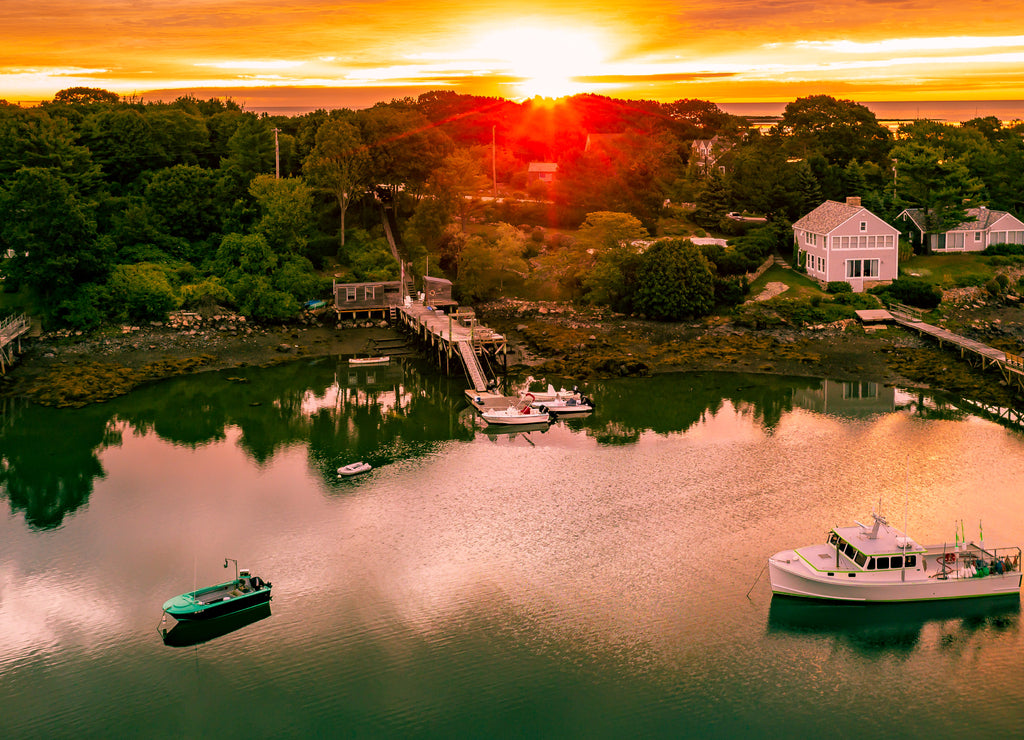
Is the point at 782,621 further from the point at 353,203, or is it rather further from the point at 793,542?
the point at 353,203

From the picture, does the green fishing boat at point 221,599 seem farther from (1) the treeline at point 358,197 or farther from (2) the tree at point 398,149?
(2) the tree at point 398,149

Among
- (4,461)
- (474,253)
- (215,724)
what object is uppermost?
(474,253)

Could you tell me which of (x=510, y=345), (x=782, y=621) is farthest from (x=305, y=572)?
(x=510, y=345)

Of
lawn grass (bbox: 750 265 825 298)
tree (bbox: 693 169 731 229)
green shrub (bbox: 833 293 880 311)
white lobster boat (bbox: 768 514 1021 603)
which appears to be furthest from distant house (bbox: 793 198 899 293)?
white lobster boat (bbox: 768 514 1021 603)

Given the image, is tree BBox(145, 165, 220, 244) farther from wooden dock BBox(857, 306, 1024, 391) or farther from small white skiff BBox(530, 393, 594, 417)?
wooden dock BBox(857, 306, 1024, 391)

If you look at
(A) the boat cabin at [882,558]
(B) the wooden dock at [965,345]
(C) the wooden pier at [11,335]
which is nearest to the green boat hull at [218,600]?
(A) the boat cabin at [882,558]

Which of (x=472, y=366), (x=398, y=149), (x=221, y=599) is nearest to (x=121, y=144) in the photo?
(x=398, y=149)

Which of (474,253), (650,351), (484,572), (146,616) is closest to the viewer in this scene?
(146,616)
